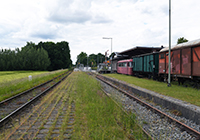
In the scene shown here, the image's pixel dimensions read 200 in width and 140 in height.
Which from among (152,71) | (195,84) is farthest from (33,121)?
(152,71)

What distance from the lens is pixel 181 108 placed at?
732 centimetres

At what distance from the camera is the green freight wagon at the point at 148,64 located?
1959 cm

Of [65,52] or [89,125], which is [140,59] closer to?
[89,125]

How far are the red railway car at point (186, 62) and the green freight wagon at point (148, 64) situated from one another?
2.87 m

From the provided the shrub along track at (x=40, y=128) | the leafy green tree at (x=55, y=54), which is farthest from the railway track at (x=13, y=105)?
the leafy green tree at (x=55, y=54)

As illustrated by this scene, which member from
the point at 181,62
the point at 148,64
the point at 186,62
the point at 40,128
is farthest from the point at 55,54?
the point at 40,128

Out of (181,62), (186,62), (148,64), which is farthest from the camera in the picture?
(148,64)

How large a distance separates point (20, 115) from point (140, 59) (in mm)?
19633

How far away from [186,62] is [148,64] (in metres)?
8.07

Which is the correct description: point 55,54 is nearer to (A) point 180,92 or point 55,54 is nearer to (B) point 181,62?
(B) point 181,62

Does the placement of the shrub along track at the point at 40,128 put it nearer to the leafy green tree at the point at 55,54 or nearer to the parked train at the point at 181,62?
the parked train at the point at 181,62

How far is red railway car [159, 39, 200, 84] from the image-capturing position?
12148mm

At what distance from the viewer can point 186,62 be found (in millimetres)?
13320

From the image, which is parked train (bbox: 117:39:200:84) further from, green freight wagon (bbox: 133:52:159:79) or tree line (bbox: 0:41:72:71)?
tree line (bbox: 0:41:72:71)
